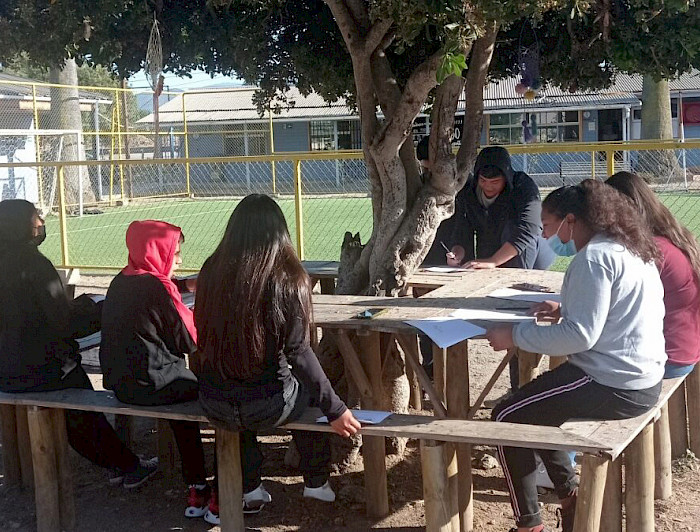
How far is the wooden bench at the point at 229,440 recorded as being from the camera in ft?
11.4

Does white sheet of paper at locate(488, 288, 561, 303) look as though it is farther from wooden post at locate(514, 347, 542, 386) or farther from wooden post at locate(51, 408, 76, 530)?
wooden post at locate(51, 408, 76, 530)

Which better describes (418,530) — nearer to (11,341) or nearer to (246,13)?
(11,341)

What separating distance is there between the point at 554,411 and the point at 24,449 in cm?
302

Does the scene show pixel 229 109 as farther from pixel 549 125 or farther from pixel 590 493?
pixel 590 493

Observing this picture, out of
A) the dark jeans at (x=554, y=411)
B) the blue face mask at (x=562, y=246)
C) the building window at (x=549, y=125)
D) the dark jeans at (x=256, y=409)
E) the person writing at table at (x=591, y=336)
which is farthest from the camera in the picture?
the building window at (x=549, y=125)

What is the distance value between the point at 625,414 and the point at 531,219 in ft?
7.81

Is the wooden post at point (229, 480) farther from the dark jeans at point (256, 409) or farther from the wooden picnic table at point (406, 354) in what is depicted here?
the wooden picnic table at point (406, 354)

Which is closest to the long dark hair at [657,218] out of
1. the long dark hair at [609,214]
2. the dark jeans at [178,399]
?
the long dark hair at [609,214]

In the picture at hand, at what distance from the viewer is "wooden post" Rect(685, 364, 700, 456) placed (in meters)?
5.08

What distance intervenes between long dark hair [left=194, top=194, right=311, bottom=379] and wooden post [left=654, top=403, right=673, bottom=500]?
1.98 meters

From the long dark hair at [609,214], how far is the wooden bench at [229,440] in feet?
2.58

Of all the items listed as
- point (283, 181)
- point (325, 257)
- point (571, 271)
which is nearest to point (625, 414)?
point (571, 271)

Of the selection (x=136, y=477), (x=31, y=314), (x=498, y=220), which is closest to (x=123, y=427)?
(x=136, y=477)

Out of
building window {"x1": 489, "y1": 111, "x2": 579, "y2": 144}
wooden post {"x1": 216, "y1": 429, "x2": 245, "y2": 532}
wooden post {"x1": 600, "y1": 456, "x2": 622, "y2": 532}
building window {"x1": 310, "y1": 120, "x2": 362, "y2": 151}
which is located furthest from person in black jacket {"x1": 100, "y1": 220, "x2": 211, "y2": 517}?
building window {"x1": 310, "y1": 120, "x2": 362, "y2": 151}
